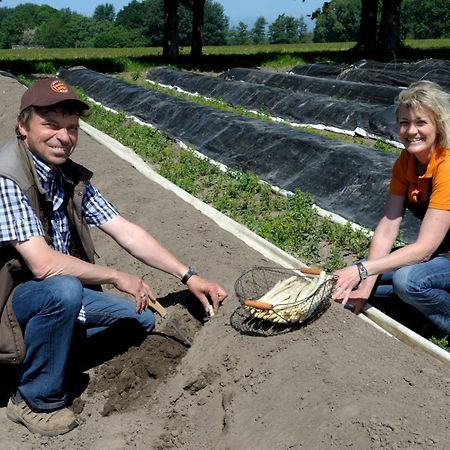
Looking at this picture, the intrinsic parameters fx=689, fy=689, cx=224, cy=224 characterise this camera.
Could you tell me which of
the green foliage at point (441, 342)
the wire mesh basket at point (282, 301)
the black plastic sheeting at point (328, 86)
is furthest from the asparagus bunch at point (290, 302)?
the black plastic sheeting at point (328, 86)

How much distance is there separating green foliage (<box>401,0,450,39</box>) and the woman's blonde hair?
91.8 m

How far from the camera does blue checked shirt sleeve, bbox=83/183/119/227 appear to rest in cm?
392

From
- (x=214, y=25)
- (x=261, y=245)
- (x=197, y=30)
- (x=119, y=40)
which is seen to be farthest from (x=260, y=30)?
(x=261, y=245)

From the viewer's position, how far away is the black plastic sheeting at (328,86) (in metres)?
11.1

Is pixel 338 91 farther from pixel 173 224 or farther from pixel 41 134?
pixel 41 134

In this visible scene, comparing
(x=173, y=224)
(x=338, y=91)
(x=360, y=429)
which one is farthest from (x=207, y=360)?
(x=338, y=91)

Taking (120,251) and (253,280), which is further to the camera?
(120,251)

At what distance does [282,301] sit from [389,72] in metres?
11.1

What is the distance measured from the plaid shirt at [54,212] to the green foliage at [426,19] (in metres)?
92.5

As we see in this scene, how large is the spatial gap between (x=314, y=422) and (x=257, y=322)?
1005 mm

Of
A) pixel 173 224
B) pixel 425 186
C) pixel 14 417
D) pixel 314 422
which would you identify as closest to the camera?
pixel 314 422

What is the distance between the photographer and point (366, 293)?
13.9 feet

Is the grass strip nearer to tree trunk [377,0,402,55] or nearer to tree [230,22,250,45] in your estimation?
tree trunk [377,0,402,55]

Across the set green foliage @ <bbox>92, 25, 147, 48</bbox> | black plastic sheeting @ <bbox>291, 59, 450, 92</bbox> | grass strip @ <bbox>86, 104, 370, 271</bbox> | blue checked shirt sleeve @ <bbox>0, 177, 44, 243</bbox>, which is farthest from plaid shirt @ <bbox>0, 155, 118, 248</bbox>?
green foliage @ <bbox>92, 25, 147, 48</bbox>
